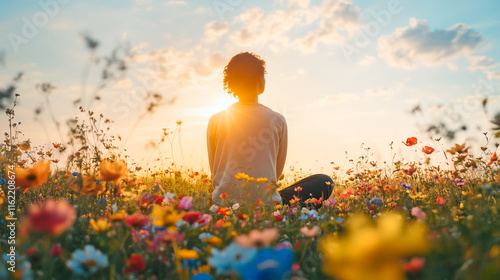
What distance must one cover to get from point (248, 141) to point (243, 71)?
2.88ft

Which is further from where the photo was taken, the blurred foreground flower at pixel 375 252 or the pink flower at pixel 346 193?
the pink flower at pixel 346 193

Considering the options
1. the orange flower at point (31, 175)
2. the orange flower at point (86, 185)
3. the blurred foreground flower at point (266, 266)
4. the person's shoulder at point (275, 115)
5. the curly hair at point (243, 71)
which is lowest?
the blurred foreground flower at point (266, 266)

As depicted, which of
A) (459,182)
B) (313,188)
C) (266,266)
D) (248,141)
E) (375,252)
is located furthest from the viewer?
(313,188)

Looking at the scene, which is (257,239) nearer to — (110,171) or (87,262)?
(87,262)

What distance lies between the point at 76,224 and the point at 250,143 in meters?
2.01

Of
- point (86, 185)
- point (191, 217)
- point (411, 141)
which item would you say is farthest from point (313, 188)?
point (191, 217)

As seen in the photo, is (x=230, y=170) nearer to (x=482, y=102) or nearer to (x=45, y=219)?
(x=482, y=102)

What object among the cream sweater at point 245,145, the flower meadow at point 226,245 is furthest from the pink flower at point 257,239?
the cream sweater at point 245,145

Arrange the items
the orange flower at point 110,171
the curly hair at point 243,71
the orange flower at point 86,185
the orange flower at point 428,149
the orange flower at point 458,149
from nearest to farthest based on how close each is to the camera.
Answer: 1. the orange flower at point 110,171
2. the orange flower at point 86,185
3. the orange flower at point 458,149
4. the orange flower at point 428,149
5. the curly hair at point 243,71

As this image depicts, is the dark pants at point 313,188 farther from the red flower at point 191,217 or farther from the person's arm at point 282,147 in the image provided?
the red flower at point 191,217

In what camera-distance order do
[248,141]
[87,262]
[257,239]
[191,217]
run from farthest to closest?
[248,141], [191,217], [87,262], [257,239]

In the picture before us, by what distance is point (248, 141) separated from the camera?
140 inches

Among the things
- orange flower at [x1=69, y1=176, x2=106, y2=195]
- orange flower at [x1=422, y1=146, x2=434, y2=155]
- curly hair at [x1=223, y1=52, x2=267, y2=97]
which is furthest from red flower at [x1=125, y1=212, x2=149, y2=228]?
orange flower at [x1=422, y1=146, x2=434, y2=155]

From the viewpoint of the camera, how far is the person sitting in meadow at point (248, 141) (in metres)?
3.52
